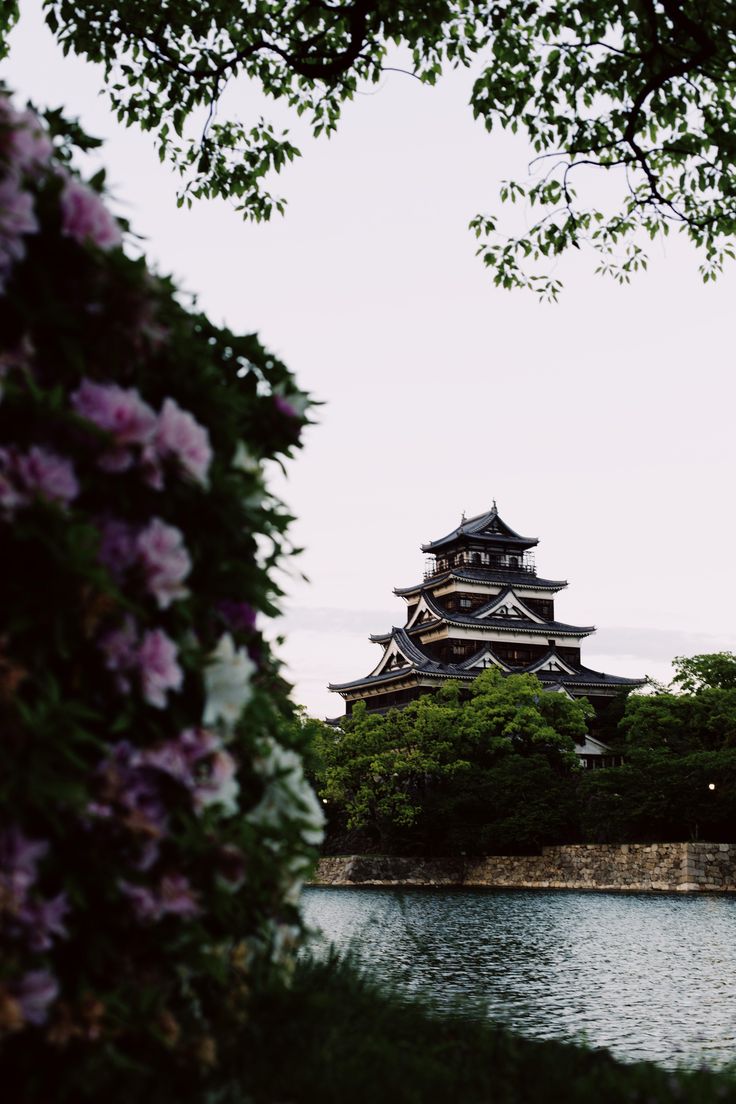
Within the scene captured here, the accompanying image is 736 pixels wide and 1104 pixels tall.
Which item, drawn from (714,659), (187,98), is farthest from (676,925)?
(714,659)

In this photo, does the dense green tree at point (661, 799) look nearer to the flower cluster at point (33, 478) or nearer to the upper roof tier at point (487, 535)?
the upper roof tier at point (487, 535)

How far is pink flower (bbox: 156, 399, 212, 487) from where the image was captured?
2.21 metres

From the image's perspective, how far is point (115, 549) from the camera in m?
2.18

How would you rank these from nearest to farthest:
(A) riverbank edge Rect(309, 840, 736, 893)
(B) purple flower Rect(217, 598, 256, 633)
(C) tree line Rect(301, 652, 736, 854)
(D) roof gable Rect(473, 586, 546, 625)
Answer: (B) purple flower Rect(217, 598, 256, 633)
(A) riverbank edge Rect(309, 840, 736, 893)
(C) tree line Rect(301, 652, 736, 854)
(D) roof gable Rect(473, 586, 546, 625)

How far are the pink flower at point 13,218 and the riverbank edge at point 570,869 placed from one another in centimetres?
3149

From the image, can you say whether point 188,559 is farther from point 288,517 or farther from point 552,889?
point 552,889

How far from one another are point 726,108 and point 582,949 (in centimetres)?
1144

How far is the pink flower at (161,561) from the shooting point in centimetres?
216

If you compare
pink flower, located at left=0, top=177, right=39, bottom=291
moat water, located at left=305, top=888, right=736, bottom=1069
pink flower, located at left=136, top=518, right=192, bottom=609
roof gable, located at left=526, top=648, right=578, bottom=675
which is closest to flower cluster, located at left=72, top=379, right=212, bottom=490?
pink flower, located at left=136, top=518, right=192, bottom=609

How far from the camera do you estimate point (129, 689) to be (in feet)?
7.04

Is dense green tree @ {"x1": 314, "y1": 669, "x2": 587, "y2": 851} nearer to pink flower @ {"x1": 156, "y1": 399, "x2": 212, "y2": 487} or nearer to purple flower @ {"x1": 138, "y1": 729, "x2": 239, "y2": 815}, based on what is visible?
purple flower @ {"x1": 138, "y1": 729, "x2": 239, "y2": 815}

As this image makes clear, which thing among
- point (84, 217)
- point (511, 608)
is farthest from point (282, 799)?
point (511, 608)

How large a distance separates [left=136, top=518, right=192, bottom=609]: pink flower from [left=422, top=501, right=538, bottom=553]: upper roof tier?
53.8 metres

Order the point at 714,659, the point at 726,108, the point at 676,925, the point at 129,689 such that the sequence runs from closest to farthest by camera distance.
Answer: the point at 129,689, the point at 726,108, the point at 676,925, the point at 714,659
